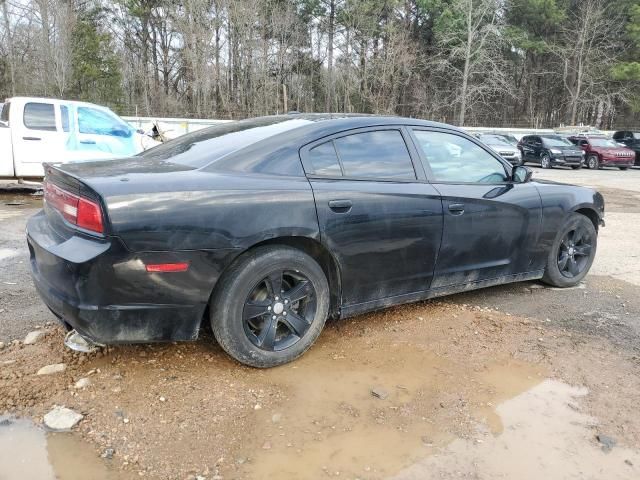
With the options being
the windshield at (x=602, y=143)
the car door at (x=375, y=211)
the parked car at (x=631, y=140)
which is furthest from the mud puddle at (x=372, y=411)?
the parked car at (x=631, y=140)

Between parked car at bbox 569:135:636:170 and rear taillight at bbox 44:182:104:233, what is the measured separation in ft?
78.8

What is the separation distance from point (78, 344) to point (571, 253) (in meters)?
4.16

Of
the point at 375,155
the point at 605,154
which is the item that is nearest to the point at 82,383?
the point at 375,155

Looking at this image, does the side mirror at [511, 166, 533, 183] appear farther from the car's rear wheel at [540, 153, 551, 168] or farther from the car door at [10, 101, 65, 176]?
the car's rear wheel at [540, 153, 551, 168]

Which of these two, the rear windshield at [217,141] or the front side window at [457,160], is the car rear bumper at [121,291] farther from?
the front side window at [457,160]

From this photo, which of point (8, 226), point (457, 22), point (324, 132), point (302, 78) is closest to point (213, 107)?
point (302, 78)

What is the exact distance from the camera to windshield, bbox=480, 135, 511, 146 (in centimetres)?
2077

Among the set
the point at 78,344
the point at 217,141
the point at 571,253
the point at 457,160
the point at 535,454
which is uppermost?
the point at 217,141

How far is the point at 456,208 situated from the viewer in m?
3.75

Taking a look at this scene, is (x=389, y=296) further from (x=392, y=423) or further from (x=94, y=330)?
(x=94, y=330)

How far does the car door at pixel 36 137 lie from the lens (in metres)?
8.94

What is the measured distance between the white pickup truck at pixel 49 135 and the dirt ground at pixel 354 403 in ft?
19.3

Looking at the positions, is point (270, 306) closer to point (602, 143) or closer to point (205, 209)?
point (205, 209)

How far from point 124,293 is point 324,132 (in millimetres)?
1571
